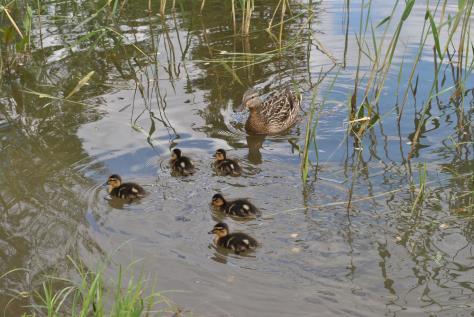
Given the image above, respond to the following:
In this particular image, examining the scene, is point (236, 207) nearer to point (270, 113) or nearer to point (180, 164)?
point (180, 164)

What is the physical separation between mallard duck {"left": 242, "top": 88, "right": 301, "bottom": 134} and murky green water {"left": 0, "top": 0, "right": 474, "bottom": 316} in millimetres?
124

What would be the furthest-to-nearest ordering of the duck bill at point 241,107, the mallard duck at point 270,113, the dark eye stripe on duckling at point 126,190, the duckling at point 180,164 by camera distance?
the duck bill at point 241,107 → the mallard duck at point 270,113 → the duckling at point 180,164 → the dark eye stripe on duckling at point 126,190

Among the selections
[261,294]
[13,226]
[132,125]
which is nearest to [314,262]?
[261,294]

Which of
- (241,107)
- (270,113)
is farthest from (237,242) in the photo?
(241,107)

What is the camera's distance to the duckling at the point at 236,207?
485 cm

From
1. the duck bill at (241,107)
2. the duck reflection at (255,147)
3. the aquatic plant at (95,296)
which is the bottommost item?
the duck reflection at (255,147)

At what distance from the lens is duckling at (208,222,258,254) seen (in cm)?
444

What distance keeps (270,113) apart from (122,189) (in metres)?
1.87

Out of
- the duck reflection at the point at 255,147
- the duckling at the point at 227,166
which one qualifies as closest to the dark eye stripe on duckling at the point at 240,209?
the duckling at the point at 227,166

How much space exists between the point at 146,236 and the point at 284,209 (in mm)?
911

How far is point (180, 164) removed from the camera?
5.47 m

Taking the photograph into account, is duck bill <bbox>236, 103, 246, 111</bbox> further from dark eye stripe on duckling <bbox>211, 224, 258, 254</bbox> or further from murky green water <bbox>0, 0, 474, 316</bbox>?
dark eye stripe on duckling <bbox>211, 224, 258, 254</bbox>

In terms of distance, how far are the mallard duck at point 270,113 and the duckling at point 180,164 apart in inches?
45.2

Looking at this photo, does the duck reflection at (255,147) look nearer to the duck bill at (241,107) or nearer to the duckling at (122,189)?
the duck bill at (241,107)
